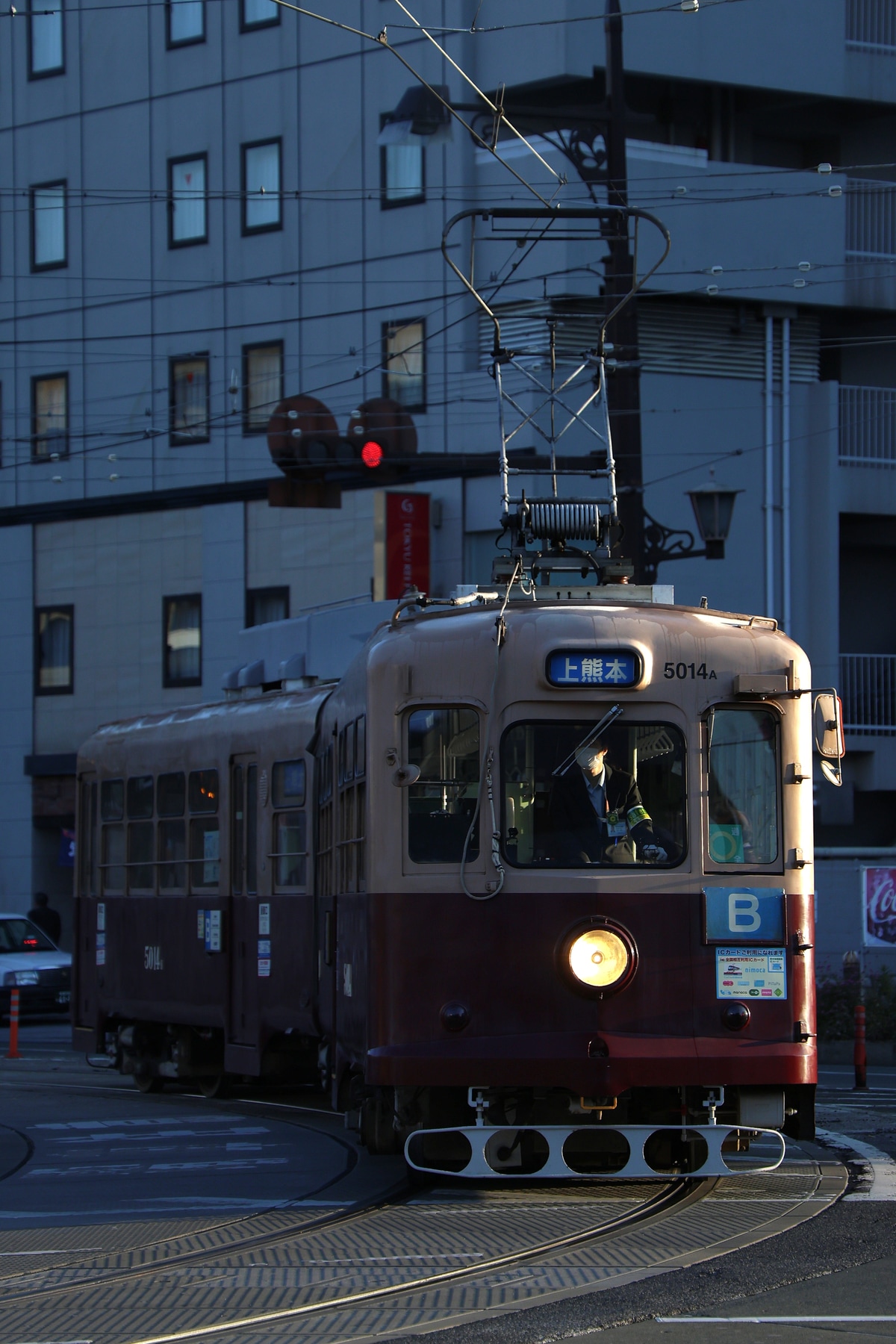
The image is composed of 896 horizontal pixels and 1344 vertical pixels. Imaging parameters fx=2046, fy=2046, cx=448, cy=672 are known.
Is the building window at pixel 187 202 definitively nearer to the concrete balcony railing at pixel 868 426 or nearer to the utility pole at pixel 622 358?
the concrete balcony railing at pixel 868 426

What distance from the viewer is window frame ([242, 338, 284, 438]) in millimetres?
31219

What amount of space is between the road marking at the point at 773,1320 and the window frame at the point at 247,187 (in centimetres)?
2624

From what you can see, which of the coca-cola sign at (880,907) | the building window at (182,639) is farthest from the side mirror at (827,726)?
the building window at (182,639)

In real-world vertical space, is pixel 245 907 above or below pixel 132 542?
below

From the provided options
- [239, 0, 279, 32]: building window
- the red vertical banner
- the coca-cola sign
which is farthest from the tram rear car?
[239, 0, 279, 32]: building window

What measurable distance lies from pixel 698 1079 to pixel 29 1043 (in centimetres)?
1563

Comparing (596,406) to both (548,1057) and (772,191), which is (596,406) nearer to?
(772,191)

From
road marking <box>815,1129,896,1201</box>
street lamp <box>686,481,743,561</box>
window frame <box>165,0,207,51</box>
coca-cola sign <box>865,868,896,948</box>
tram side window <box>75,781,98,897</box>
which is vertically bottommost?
road marking <box>815,1129,896,1201</box>

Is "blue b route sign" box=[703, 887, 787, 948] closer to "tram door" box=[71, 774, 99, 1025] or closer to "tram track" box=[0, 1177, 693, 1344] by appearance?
"tram track" box=[0, 1177, 693, 1344]

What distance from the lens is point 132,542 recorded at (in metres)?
33.0

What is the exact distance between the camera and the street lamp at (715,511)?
1825 centimetres

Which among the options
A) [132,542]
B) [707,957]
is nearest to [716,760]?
[707,957]

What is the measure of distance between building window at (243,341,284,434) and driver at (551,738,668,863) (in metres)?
22.2

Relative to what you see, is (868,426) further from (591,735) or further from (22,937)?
(591,735)
